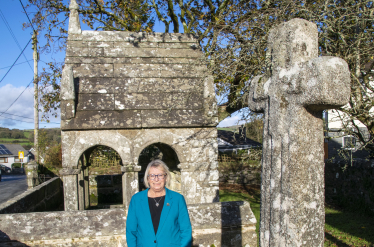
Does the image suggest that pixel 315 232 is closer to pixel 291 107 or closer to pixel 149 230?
pixel 291 107

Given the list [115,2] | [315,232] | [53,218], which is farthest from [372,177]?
[115,2]

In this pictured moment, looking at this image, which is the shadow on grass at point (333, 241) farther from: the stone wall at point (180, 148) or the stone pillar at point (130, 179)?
the stone pillar at point (130, 179)

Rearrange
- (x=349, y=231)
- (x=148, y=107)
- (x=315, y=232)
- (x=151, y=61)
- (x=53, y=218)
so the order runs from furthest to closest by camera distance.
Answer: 1. (x=349, y=231)
2. (x=151, y=61)
3. (x=148, y=107)
4. (x=53, y=218)
5. (x=315, y=232)

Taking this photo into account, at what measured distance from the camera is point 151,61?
252 inches

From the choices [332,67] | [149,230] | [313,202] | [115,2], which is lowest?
[149,230]

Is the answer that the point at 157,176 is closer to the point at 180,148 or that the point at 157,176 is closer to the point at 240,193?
the point at 180,148

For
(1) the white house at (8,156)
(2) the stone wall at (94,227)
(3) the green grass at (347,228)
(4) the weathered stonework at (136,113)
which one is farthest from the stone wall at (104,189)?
(1) the white house at (8,156)

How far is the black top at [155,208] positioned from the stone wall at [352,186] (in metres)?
6.95

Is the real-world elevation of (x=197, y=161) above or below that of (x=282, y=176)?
below

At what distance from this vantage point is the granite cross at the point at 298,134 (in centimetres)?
179

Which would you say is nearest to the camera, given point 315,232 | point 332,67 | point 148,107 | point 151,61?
point 332,67

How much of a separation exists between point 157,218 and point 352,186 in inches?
360

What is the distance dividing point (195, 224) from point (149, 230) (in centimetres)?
169

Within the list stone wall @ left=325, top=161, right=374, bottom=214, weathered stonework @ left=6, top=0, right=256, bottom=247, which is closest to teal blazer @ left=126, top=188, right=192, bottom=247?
weathered stonework @ left=6, top=0, right=256, bottom=247
